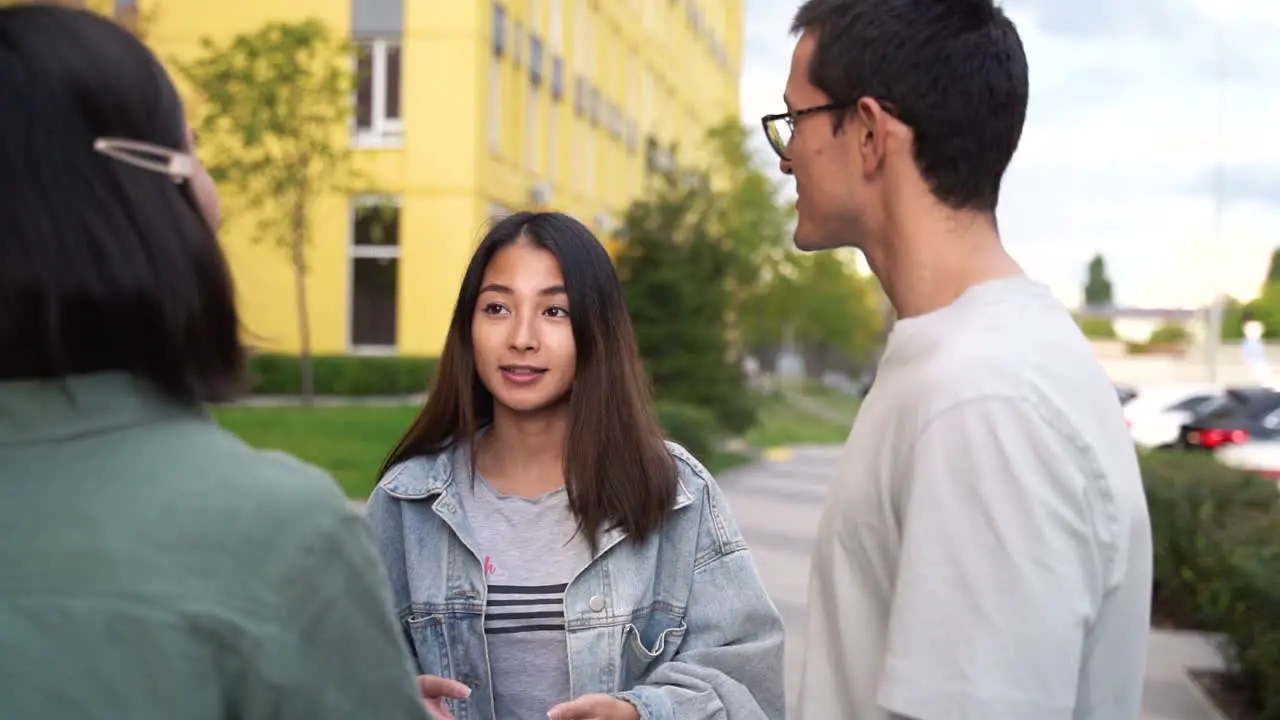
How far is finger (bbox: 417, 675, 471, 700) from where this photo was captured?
8.08 ft

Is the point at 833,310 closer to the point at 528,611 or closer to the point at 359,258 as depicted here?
the point at 359,258

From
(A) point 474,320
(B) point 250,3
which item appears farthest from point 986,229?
(B) point 250,3

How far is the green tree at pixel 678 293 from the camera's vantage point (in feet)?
61.6

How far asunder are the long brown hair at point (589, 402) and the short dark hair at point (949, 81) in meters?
1.11

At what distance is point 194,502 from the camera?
1.22 metres

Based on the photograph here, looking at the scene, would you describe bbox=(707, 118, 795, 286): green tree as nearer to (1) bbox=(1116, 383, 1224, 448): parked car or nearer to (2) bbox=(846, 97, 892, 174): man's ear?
(1) bbox=(1116, 383, 1224, 448): parked car

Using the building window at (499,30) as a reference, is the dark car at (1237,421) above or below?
below

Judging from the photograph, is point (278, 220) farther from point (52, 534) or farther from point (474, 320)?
point (52, 534)

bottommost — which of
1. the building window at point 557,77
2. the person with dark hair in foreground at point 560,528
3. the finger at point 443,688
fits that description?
the finger at point 443,688

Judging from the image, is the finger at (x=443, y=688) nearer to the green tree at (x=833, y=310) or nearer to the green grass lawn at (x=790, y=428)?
the green grass lawn at (x=790, y=428)

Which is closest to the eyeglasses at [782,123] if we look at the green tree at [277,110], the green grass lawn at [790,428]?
the green tree at [277,110]

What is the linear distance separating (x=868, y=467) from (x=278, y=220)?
20.1 metres

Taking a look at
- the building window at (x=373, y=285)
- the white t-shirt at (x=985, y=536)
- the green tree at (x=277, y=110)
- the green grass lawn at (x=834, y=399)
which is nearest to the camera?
the white t-shirt at (x=985, y=536)

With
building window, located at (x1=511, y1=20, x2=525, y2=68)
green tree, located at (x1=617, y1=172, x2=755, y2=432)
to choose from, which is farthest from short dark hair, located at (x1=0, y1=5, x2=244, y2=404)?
building window, located at (x1=511, y1=20, x2=525, y2=68)
